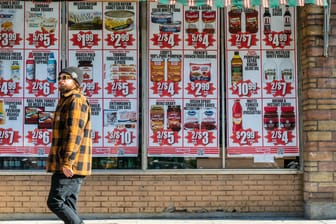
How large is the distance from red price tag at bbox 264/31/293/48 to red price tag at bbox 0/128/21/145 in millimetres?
3930

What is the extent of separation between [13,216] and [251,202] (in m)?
3.44

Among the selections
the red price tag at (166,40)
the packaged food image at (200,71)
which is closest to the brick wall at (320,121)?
the packaged food image at (200,71)

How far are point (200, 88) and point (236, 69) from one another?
23.9 inches

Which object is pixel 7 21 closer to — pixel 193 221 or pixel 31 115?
pixel 31 115

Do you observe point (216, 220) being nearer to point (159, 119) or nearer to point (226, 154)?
point (226, 154)

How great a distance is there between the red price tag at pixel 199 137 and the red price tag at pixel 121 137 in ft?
2.75

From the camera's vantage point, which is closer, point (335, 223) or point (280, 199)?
point (335, 223)

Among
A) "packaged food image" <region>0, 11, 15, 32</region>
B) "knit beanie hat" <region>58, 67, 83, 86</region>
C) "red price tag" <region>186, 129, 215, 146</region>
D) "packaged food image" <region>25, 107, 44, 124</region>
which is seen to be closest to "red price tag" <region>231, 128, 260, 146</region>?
"red price tag" <region>186, 129, 215, 146</region>

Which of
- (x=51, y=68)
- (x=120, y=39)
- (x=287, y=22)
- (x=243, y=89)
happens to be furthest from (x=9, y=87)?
(x=287, y=22)

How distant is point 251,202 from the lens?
24.6 feet

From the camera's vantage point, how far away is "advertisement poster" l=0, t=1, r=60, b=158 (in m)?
7.45

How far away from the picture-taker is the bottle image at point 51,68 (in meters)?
7.52

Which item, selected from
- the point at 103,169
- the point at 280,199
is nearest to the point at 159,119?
the point at 103,169

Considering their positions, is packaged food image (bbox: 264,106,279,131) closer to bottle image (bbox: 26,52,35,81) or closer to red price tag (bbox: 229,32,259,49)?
red price tag (bbox: 229,32,259,49)
